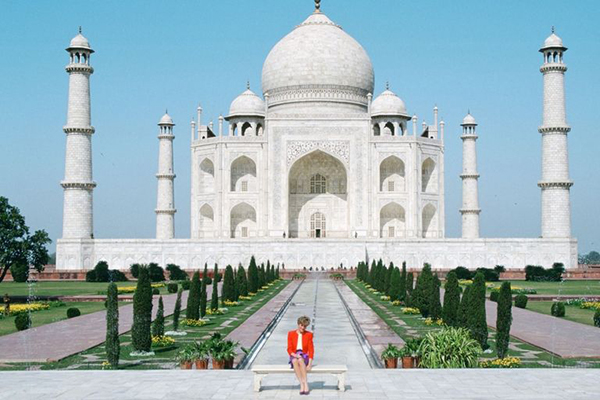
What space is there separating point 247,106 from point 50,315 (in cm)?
2231

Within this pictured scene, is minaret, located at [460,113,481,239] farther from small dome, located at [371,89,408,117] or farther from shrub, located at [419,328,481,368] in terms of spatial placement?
shrub, located at [419,328,481,368]

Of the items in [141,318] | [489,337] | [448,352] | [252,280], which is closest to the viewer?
[448,352]

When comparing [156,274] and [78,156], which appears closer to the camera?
[156,274]

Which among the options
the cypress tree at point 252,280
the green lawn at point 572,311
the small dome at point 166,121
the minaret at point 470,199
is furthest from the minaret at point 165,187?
the green lawn at point 572,311

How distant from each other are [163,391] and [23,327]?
5.80 meters

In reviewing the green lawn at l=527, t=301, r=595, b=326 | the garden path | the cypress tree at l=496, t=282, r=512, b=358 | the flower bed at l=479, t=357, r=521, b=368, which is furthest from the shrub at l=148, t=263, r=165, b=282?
the flower bed at l=479, t=357, r=521, b=368

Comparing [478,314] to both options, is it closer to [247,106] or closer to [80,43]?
[80,43]

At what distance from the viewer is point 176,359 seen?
27.7 feet

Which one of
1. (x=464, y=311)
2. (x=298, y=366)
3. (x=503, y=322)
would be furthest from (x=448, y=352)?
(x=298, y=366)

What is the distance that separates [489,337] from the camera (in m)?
10.3

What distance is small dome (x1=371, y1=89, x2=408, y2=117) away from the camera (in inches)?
1347

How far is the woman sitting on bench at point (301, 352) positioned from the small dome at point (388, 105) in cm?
2836

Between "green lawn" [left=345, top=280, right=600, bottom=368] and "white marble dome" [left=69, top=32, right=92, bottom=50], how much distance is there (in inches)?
667

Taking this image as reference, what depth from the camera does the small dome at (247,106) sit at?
114 feet
